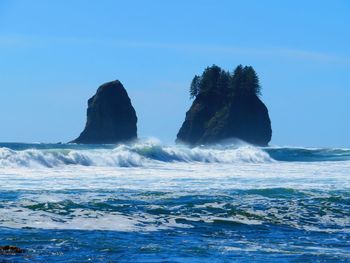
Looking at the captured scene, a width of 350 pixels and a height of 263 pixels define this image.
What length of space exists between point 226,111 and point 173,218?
309 ft

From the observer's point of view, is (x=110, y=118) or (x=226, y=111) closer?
(x=226, y=111)

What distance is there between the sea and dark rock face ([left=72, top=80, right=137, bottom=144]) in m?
80.6

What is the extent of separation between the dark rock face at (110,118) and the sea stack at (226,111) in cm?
853

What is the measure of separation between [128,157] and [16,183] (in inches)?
651

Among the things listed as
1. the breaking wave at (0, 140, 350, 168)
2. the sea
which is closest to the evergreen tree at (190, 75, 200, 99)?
the breaking wave at (0, 140, 350, 168)

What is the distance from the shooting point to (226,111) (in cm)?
11050

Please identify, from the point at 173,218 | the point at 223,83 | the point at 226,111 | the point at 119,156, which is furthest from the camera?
the point at 223,83

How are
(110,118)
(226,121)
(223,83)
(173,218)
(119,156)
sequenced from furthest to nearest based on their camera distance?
(223,83)
(110,118)
(226,121)
(119,156)
(173,218)

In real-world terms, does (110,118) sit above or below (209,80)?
below

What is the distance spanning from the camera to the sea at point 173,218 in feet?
40.0

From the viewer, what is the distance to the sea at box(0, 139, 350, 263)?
12195 millimetres

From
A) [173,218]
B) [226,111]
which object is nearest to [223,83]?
A: [226,111]

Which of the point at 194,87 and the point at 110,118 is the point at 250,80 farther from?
the point at 110,118

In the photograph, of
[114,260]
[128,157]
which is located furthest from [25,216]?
[128,157]
